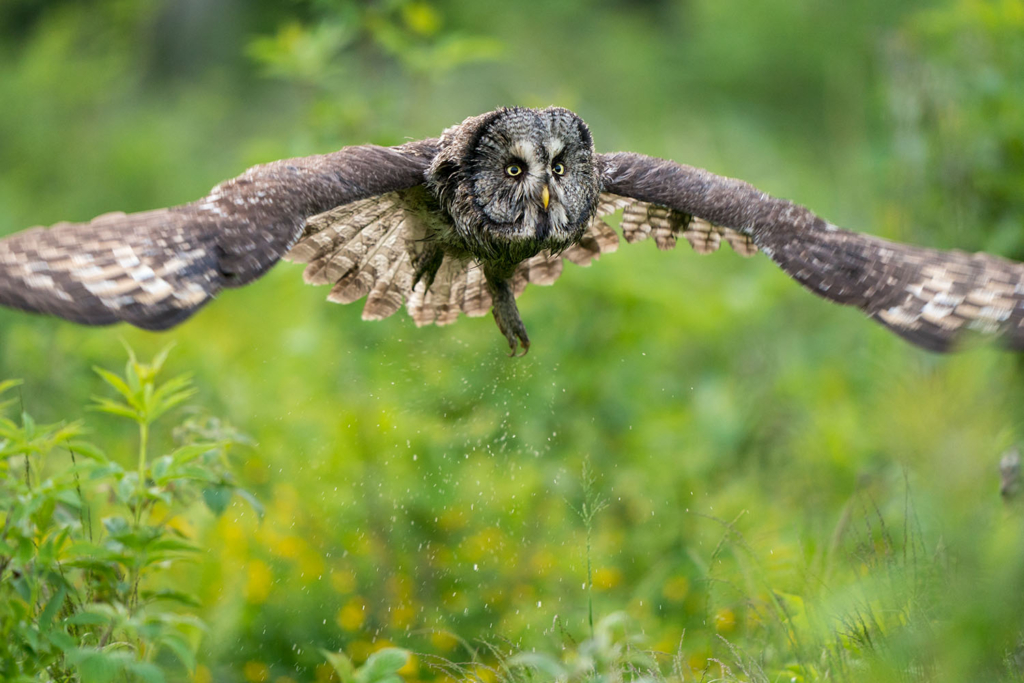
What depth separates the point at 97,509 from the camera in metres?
5.07

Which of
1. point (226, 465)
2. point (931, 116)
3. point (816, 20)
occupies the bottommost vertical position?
point (226, 465)

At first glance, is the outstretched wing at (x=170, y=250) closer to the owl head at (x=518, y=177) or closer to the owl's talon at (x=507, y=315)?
the owl head at (x=518, y=177)

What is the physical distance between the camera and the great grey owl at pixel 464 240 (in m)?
3.64

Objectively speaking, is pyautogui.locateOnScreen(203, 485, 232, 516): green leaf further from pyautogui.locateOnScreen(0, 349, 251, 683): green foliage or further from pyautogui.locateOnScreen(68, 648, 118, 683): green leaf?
pyautogui.locateOnScreen(68, 648, 118, 683): green leaf


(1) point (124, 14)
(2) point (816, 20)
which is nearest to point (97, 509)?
(1) point (124, 14)

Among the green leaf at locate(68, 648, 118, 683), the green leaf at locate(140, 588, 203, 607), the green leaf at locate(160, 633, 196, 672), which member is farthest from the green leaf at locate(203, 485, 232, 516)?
the green leaf at locate(68, 648, 118, 683)

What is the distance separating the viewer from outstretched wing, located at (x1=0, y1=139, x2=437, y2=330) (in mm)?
3406

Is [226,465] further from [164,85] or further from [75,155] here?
[164,85]

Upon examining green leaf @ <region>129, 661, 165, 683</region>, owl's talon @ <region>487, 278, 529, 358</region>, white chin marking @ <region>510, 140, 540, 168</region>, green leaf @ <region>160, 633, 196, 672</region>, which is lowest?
green leaf @ <region>129, 661, 165, 683</region>

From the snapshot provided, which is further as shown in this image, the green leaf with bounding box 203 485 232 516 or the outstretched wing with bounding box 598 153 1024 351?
the outstretched wing with bounding box 598 153 1024 351

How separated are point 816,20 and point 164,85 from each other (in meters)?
11.1

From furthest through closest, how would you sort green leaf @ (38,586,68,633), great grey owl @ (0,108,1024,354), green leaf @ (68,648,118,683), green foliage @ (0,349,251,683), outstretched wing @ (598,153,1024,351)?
outstretched wing @ (598,153,1024,351) → great grey owl @ (0,108,1024,354) → green leaf @ (38,586,68,633) → green foliage @ (0,349,251,683) → green leaf @ (68,648,118,683)

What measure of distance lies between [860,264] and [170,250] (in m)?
2.86

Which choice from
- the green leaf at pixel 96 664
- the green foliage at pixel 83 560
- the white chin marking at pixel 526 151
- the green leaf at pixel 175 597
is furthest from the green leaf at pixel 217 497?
the white chin marking at pixel 526 151
